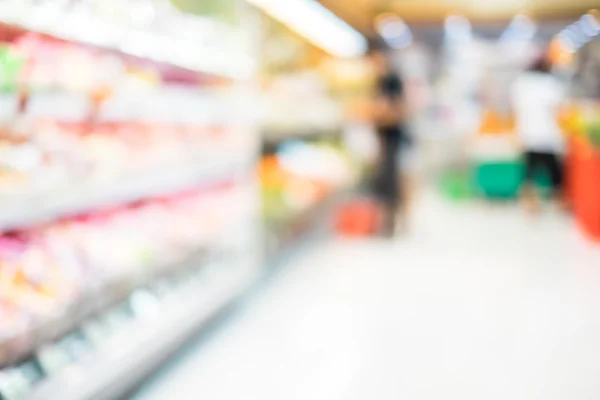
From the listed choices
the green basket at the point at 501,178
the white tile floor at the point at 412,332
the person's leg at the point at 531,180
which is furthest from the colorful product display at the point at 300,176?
the green basket at the point at 501,178

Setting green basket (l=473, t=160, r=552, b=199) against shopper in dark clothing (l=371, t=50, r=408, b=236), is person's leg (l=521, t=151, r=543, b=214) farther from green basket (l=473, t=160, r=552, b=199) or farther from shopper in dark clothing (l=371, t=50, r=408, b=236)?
shopper in dark clothing (l=371, t=50, r=408, b=236)

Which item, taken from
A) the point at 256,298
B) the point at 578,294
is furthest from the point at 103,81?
the point at 578,294

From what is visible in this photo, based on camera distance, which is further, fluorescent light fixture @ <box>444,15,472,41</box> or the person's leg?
fluorescent light fixture @ <box>444,15,472,41</box>

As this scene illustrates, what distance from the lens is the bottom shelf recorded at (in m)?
2.20

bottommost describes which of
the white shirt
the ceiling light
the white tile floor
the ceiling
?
the white tile floor

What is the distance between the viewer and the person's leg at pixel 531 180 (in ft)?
25.3

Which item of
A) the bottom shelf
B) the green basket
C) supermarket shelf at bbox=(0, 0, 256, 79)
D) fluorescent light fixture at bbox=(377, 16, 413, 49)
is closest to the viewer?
supermarket shelf at bbox=(0, 0, 256, 79)

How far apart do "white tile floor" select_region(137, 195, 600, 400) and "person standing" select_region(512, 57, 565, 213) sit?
94.6 inches

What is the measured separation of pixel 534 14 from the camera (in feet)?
28.1

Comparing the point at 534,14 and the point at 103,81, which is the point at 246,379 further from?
the point at 534,14

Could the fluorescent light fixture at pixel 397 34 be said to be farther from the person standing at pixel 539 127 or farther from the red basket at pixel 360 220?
the red basket at pixel 360 220

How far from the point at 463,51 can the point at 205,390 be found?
35.5ft

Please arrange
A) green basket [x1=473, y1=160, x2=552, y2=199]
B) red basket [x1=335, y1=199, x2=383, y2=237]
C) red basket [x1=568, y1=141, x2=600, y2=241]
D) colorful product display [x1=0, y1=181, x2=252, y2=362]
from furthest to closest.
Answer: green basket [x1=473, y1=160, x2=552, y2=199]
red basket [x1=335, y1=199, x2=383, y2=237]
red basket [x1=568, y1=141, x2=600, y2=241]
colorful product display [x1=0, y1=181, x2=252, y2=362]

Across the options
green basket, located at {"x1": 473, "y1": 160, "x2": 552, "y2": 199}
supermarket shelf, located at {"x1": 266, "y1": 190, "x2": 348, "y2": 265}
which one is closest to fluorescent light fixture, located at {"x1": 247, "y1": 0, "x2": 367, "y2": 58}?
supermarket shelf, located at {"x1": 266, "y1": 190, "x2": 348, "y2": 265}
